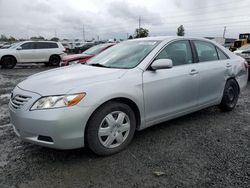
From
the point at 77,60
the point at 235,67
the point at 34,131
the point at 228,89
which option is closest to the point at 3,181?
the point at 34,131

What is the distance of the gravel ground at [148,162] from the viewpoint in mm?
2332

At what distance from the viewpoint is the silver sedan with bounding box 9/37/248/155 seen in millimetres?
2434

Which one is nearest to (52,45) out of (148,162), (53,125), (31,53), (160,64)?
(31,53)

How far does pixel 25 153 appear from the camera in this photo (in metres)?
2.93

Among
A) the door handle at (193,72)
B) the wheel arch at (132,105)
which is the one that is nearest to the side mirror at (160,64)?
the wheel arch at (132,105)

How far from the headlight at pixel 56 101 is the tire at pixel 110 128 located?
307mm

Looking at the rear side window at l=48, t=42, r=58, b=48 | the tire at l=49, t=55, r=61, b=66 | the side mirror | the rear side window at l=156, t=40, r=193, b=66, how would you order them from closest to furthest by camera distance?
1. the side mirror
2. the rear side window at l=156, t=40, r=193, b=66
3. the rear side window at l=48, t=42, r=58, b=48
4. the tire at l=49, t=55, r=61, b=66

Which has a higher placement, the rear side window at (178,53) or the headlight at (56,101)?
the rear side window at (178,53)

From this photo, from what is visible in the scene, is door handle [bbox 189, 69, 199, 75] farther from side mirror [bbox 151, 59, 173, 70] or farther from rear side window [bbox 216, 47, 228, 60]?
rear side window [bbox 216, 47, 228, 60]

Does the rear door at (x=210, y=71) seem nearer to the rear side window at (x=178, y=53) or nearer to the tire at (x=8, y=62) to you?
the rear side window at (x=178, y=53)

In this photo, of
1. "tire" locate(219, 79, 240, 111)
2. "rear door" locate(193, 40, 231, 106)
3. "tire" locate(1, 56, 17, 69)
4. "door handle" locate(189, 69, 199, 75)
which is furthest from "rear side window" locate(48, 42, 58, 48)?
"door handle" locate(189, 69, 199, 75)

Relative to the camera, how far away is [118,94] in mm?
2707

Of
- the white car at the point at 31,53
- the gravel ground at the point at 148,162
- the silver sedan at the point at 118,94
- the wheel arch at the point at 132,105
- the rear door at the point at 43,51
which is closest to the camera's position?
the gravel ground at the point at 148,162

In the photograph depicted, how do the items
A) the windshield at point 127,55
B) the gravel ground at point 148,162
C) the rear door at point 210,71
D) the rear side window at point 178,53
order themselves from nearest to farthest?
the gravel ground at point 148,162 → the windshield at point 127,55 → the rear side window at point 178,53 → the rear door at point 210,71
